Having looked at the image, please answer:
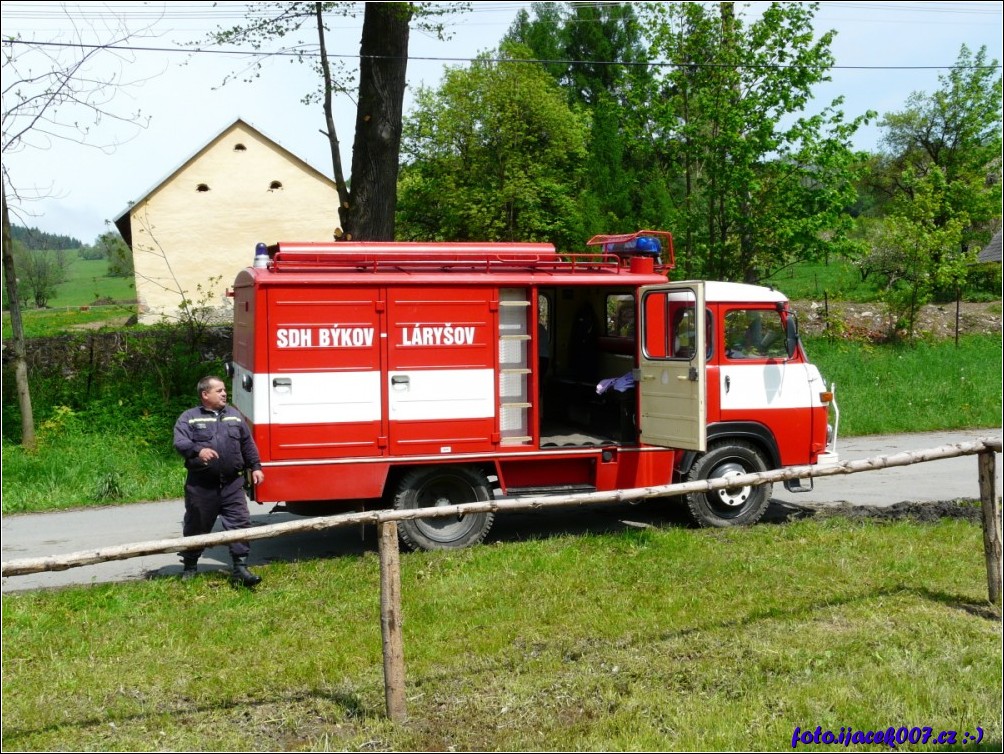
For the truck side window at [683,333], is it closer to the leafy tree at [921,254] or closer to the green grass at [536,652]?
the green grass at [536,652]

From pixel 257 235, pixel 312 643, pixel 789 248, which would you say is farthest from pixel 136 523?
pixel 257 235

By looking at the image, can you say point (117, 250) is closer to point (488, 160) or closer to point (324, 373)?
point (488, 160)

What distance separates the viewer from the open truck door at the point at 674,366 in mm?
9461

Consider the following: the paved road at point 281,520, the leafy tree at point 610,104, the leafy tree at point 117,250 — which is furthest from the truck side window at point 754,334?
the leafy tree at point 117,250

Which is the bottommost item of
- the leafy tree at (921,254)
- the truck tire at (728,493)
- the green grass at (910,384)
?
the truck tire at (728,493)

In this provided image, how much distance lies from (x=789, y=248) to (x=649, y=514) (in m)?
11.7

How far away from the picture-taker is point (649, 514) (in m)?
11.3

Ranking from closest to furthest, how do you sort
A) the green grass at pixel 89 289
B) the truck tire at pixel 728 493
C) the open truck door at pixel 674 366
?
1. the open truck door at pixel 674 366
2. the truck tire at pixel 728 493
3. the green grass at pixel 89 289

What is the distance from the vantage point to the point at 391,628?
18.7 ft

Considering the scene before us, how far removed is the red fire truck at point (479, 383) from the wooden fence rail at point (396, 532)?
87.7 inches

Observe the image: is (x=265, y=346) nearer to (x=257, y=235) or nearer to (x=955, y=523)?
(x=955, y=523)

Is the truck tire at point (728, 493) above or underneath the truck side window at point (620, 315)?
underneath

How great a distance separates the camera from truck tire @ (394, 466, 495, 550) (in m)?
9.56

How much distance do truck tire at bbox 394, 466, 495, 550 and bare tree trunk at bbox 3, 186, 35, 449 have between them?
28.2ft
